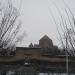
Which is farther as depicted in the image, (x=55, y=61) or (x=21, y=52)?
(x=21, y=52)

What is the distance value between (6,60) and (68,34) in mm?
13891

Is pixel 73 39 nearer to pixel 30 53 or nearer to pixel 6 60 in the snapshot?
pixel 6 60

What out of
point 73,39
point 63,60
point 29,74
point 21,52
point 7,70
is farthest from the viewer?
point 21,52

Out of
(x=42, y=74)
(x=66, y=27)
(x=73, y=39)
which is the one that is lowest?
(x=42, y=74)

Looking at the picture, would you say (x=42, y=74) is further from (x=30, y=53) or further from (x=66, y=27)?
(x=30, y=53)

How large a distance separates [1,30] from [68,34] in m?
3.40

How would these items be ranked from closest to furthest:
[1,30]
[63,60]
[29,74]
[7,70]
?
[1,30] < [29,74] < [7,70] < [63,60]

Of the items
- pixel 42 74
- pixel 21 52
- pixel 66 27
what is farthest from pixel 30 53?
pixel 66 27

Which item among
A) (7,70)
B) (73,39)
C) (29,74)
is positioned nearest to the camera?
(73,39)

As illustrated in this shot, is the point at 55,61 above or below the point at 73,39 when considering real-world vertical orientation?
below

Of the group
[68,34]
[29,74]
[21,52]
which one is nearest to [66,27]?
[68,34]

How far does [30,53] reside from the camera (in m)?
29.2

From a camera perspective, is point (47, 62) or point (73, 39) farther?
point (47, 62)

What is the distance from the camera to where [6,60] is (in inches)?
902
